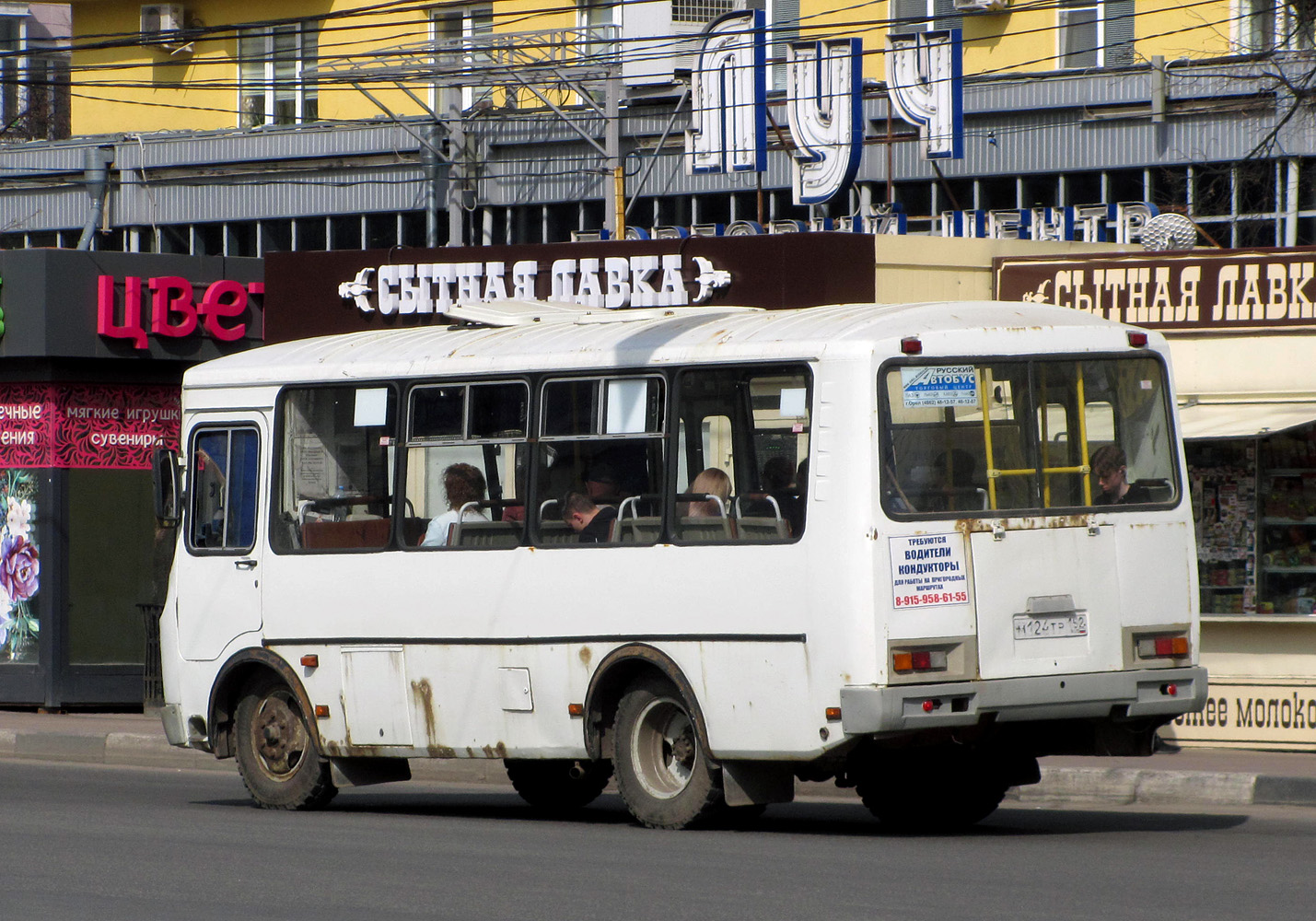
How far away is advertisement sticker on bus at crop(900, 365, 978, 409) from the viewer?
388 inches

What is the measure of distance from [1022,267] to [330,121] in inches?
617

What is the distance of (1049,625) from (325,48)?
23.5m

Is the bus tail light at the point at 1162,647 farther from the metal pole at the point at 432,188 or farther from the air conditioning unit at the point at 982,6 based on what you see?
the metal pole at the point at 432,188

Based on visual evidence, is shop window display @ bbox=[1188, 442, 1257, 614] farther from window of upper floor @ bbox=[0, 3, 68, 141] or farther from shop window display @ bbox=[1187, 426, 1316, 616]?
window of upper floor @ bbox=[0, 3, 68, 141]

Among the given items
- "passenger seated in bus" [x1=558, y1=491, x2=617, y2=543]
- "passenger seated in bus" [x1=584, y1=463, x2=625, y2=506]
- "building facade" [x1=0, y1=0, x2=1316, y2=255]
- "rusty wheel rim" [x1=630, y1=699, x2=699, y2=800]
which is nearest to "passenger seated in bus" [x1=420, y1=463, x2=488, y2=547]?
"passenger seated in bus" [x1=558, y1=491, x2=617, y2=543]

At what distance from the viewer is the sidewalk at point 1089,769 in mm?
11992

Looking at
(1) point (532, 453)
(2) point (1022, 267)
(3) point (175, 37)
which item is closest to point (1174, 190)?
(2) point (1022, 267)

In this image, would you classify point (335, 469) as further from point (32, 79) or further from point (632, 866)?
point (32, 79)

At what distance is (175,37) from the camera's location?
32.1 m

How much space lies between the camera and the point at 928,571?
9.62 m

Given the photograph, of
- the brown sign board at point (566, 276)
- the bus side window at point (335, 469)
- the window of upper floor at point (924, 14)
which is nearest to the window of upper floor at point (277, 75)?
the window of upper floor at point (924, 14)

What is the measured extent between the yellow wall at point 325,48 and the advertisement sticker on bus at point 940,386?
49.9 feet

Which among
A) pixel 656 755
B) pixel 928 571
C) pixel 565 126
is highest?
pixel 565 126

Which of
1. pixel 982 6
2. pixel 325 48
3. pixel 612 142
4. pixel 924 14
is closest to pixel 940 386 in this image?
pixel 982 6
